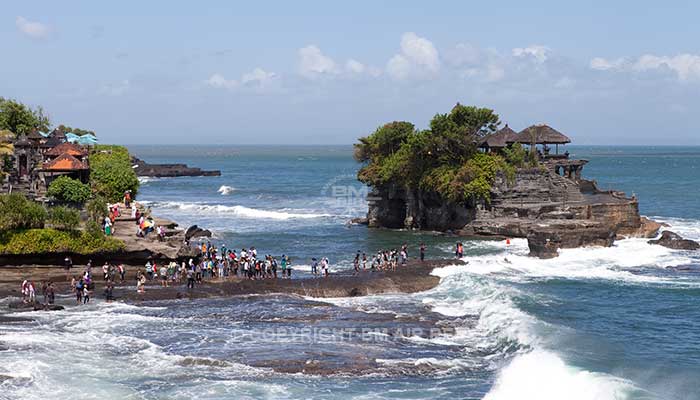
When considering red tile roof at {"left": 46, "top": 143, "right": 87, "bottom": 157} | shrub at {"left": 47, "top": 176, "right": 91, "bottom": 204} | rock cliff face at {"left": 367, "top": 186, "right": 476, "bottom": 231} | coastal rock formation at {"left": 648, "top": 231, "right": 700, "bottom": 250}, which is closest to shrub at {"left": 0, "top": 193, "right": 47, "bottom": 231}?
shrub at {"left": 47, "top": 176, "right": 91, "bottom": 204}

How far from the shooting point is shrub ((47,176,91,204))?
51.8 metres

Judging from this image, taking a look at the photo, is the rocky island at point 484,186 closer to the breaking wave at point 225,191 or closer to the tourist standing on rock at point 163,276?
the tourist standing on rock at point 163,276

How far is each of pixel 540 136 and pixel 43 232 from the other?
40.2m

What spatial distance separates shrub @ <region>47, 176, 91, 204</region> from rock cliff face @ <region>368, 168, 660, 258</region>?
2754 cm

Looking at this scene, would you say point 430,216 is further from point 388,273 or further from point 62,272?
point 62,272

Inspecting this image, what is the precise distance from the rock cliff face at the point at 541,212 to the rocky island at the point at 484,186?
0.07 metres

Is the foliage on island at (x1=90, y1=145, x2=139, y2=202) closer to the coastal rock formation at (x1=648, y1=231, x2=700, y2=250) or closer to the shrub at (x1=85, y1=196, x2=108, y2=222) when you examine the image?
the shrub at (x1=85, y1=196, x2=108, y2=222)

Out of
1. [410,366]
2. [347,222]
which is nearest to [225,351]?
[410,366]

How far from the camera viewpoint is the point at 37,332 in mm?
32781

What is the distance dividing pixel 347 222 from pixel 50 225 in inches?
1292

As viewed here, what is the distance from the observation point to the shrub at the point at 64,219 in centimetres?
4534

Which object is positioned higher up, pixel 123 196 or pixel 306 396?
pixel 123 196

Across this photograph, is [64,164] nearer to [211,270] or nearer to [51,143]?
[51,143]

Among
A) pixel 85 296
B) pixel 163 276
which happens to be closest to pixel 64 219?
pixel 163 276
